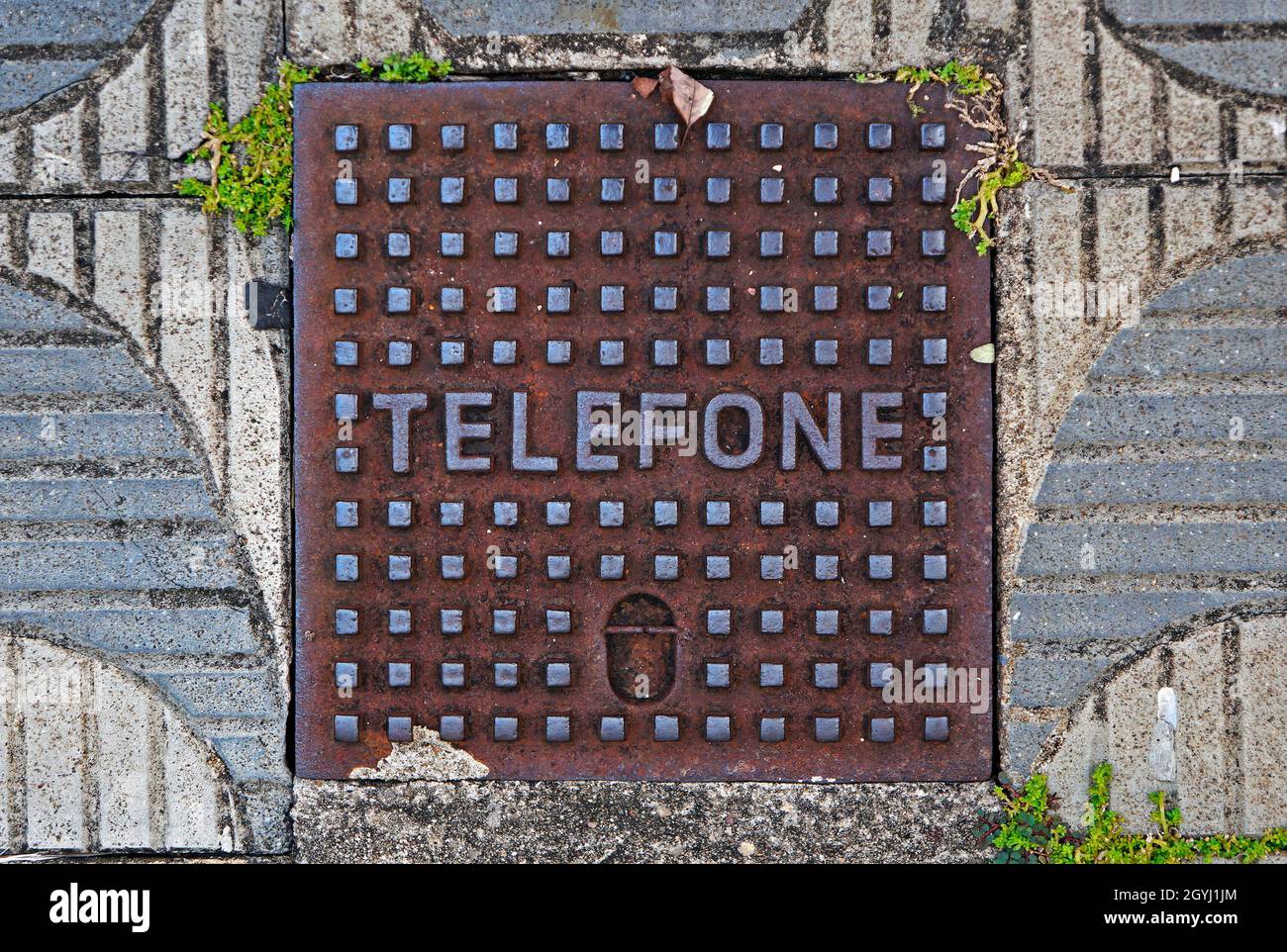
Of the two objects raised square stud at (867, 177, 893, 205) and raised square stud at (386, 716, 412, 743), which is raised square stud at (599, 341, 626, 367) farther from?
raised square stud at (386, 716, 412, 743)

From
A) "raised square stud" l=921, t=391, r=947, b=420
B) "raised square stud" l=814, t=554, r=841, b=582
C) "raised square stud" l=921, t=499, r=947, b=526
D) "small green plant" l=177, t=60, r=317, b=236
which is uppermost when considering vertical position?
"small green plant" l=177, t=60, r=317, b=236

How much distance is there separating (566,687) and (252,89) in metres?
2.19

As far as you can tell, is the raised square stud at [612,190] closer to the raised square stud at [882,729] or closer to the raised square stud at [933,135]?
the raised square stud at [933,135]

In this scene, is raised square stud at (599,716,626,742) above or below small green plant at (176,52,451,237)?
below

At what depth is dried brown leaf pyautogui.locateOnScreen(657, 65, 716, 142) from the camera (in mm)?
2568

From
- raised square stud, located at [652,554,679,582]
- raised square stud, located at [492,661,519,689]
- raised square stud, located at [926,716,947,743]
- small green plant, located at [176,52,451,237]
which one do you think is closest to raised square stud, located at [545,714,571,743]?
raised square stud, located at [492,661,519,689]

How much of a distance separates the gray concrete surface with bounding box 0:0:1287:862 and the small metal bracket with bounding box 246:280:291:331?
0.04 m

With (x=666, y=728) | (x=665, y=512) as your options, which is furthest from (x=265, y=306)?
(x=666, y=728)

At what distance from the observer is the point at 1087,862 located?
263 centimetres

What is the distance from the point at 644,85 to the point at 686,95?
0.47 ft

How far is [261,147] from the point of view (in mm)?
2609

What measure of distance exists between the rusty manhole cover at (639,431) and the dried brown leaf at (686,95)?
5cm

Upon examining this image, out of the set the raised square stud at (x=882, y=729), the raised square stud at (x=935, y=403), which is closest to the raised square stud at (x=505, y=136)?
the raised square stud at (x=935, y=403)

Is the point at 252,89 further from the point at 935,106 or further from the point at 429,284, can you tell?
the point at 935,106
